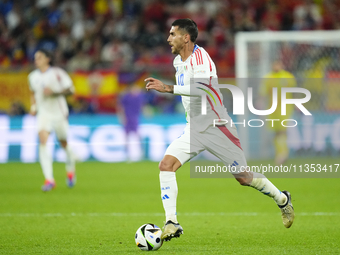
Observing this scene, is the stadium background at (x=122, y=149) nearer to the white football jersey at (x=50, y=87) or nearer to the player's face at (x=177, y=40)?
the white football jersey at (x=50, y=87)

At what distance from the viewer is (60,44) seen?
19.4m

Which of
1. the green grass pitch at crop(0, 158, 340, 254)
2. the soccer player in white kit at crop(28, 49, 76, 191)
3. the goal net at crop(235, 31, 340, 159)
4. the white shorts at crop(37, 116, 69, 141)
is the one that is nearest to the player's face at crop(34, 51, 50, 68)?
the soccer player in white kit at crop(28, 49, 76, 191)

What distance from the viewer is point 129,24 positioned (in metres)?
19.9

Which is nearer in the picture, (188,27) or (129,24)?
(188,27)

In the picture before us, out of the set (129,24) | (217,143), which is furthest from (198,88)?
(129,24)

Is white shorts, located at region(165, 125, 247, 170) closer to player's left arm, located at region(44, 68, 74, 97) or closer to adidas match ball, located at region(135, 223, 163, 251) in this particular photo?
adidas match ball, located at region(135, 223, 163, 251)

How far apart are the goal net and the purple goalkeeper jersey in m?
2.88

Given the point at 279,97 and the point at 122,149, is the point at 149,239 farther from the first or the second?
the point at 122,149

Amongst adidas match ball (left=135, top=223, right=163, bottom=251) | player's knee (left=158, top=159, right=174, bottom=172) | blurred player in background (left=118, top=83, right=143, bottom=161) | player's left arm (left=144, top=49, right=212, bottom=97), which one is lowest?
blurred player in background (left=118, top=83, right=143, bottom=161)

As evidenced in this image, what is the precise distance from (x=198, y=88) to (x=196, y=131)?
532 mm

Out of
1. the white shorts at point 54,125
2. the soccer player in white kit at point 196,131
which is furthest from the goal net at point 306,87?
the soccer player in white kit at point 196,131

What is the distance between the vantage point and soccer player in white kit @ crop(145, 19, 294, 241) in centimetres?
568

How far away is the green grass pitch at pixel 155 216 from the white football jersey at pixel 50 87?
4.85 ft

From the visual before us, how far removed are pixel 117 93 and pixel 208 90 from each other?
10.1 m
